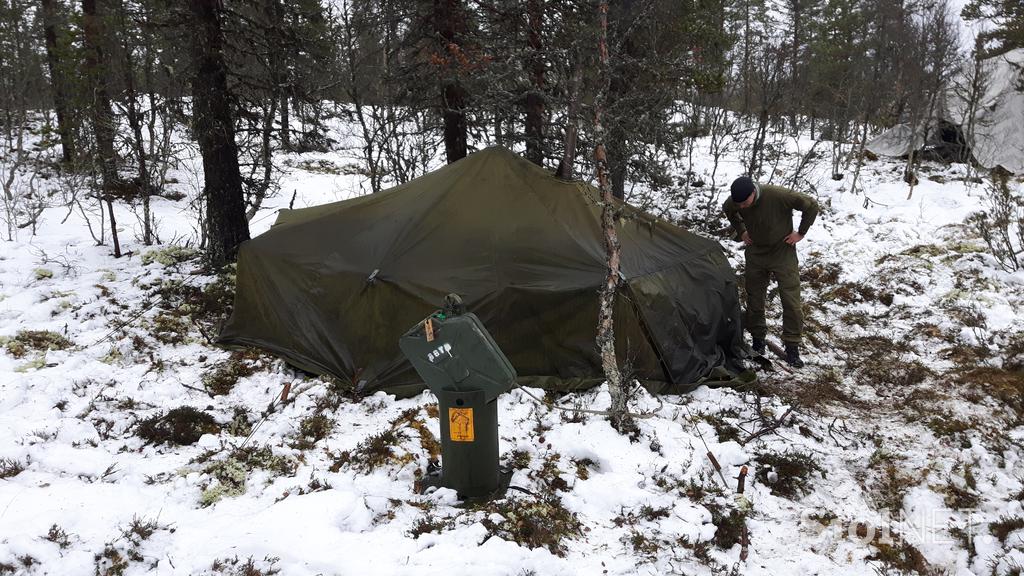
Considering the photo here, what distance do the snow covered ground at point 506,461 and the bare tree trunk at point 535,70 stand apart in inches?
104

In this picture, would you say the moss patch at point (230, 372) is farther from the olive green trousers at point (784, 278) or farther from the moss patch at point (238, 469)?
the olive green trousers at point (784, 278)

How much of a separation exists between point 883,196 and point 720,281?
9.67 metres

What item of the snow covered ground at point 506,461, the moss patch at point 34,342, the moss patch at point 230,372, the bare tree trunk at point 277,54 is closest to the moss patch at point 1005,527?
the snow covered ground at point 506,461

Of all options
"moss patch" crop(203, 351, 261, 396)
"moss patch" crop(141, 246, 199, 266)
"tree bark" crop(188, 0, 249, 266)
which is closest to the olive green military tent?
"moss patch" crop(203, 351, 261, 396)

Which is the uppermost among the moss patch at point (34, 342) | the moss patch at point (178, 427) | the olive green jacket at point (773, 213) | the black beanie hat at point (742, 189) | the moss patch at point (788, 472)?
the black beanie hat at point (742, 189)

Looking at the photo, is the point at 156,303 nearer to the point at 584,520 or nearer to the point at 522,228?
the point at 522,228

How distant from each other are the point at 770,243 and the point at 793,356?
3.85 ft

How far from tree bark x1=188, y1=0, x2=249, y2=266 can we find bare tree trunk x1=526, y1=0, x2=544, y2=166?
398 cm

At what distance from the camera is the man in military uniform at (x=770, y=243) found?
566 centimetres

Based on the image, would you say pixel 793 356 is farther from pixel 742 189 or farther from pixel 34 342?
pixel 34 342

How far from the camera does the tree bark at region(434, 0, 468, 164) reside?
8258mm

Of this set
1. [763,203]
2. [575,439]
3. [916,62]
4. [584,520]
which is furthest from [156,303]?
[916,62]

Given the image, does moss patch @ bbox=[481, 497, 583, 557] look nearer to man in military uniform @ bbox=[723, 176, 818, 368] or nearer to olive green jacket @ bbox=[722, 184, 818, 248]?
man in military uniform @ bbox=[723, 176, 818, 368]

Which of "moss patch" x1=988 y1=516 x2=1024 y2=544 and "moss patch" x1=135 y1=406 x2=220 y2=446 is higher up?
"moss patch" x1=135 y1=406 x2=220 y2=446
